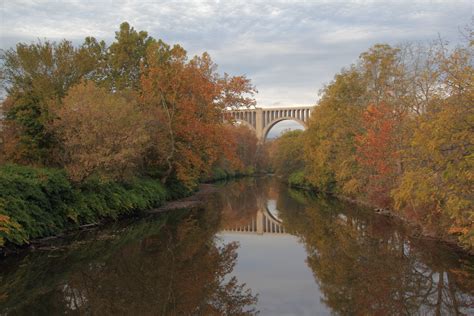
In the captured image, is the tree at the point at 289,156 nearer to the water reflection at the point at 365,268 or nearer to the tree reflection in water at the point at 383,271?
the water reflection at the point at 365,268

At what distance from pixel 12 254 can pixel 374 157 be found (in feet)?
62.7

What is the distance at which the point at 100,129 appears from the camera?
20.8 metres

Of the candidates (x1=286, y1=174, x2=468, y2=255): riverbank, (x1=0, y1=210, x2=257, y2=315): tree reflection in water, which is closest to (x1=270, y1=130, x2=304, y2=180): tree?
(x1=286, y1=174, x2=468, y2=255): riverbank

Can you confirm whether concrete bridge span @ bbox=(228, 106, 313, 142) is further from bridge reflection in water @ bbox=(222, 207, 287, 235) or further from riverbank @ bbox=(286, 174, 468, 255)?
bridge reflection in water @ bbox=(222, 207, 287, 235)

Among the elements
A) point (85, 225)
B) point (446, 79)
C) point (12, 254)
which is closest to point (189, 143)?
point (85, 225)

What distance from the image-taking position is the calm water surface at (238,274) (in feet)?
34.8

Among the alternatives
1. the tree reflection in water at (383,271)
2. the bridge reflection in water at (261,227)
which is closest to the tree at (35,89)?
the bridge reflection in water at (261,227)

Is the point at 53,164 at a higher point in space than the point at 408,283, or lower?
higher

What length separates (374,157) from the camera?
2589 centimetres

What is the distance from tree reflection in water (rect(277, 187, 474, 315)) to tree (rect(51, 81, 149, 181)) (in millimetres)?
9260

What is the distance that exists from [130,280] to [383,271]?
7.52 meters

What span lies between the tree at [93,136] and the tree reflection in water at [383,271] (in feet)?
30.4

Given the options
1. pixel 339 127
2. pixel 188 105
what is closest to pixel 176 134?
pixel 188 105

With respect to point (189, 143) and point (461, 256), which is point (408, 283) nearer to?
point (461, 256)
